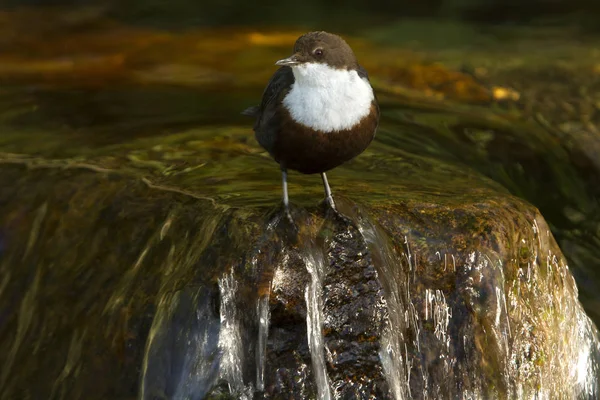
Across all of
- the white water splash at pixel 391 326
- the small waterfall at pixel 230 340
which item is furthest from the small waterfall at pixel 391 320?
the small waterfall at pixel 230 340

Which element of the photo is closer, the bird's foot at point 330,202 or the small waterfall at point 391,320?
the small waterfall at point 391,320

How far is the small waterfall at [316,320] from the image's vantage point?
3.91 meters

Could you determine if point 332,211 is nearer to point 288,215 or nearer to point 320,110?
point 288,215

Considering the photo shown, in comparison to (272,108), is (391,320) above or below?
below

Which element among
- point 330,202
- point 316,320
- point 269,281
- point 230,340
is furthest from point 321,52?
point 230,340

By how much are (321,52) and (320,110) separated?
0.27m

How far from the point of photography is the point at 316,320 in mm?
3930

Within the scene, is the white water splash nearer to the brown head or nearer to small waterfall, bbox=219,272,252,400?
small waterfall, bbox=219,272,252,400

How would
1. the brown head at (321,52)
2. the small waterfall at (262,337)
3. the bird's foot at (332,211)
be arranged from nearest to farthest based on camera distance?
1. the small waterfall at (262,337)
2. the brown head at (321,52)
3. the bird's foot at (332,211)

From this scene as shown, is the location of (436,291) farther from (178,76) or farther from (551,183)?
(178,76)

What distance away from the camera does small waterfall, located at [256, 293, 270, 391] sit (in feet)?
12.6

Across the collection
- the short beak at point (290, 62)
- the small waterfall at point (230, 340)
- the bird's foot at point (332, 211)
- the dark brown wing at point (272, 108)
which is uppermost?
the short beak at point (290, 62)

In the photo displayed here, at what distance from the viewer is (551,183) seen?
6.68 meters

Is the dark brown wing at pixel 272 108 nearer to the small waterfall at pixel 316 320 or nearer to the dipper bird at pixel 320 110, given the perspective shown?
the dipper bird at pixel 320 110
